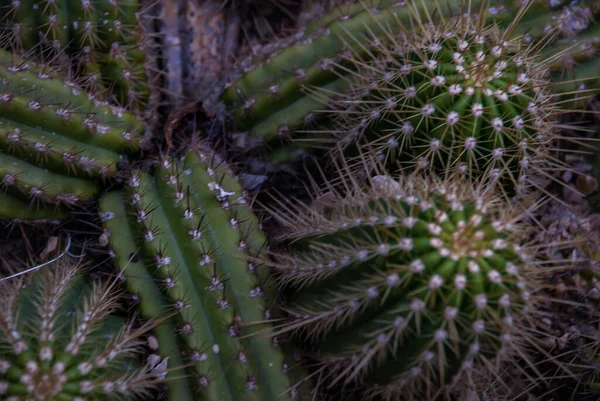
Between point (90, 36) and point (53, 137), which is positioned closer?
point (53, 137)

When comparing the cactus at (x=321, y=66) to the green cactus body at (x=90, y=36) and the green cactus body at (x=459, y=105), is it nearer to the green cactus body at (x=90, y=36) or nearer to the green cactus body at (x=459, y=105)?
the green cactus body at (x=459, y=105)

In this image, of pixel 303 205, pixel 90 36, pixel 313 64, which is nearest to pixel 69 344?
pixel 303 205

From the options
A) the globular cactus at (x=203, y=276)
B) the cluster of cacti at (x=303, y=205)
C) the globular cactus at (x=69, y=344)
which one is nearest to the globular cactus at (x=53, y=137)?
the cluster of cacti at (x=303, y=205)

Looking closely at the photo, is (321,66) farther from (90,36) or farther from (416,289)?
(416,289)

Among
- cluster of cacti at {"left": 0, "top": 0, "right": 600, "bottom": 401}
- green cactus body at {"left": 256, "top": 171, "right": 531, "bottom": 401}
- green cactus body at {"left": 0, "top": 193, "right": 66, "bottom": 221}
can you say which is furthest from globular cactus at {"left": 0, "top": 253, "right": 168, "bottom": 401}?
green cactus body at {"left": 256, "top": 171, "right": 531, "bottom": 401}

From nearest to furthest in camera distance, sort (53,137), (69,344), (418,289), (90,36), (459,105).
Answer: (418,289), (69,344), (459,105), (53,137), (90,36)

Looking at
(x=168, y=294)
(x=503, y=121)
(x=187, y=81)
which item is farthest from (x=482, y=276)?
(x=187, y=81)

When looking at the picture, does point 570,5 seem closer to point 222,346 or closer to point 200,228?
point 200,228
